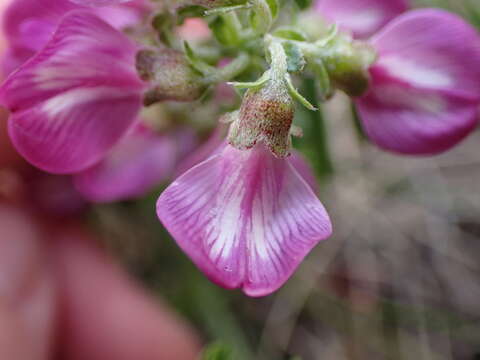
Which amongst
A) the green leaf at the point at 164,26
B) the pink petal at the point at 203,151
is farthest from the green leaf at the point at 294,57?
the pink petal at the point at 203,151

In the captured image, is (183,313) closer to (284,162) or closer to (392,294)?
(392,294)

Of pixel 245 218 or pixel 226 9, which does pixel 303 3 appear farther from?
pixel 245 218

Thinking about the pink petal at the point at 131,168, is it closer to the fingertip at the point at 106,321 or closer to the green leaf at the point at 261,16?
the green leaf at the point at 261,16

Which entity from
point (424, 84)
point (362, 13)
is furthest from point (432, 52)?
point (362, 13)

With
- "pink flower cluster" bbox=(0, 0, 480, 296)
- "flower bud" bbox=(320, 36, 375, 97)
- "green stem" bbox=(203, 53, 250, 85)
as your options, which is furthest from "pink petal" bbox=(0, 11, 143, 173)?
"flower bud" bbox=(320, 36, 375, 97)

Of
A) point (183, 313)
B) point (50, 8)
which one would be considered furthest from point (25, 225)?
point (50, 8)

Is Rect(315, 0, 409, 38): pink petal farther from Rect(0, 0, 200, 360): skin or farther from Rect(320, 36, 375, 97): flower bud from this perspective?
Rect(0, 0, 200, 360): skin
